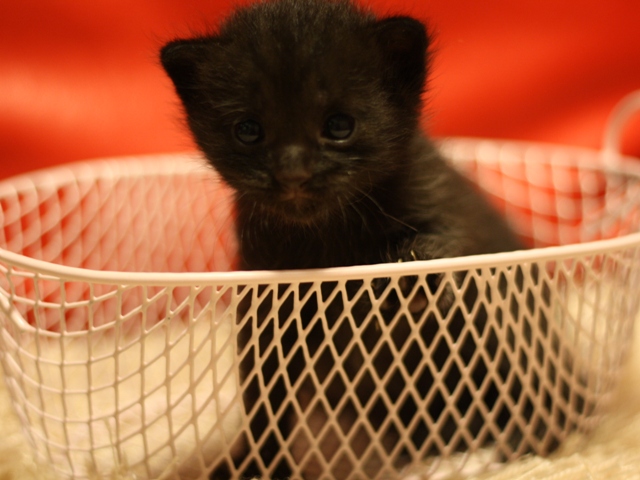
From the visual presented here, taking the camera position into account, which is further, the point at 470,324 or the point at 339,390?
the point at 339,390

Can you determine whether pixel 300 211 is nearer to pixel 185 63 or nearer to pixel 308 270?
pixel 308 270

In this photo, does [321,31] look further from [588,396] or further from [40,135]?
[40,135]

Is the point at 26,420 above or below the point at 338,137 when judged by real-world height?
below

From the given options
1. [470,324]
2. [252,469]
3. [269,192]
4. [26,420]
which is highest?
[269,192]

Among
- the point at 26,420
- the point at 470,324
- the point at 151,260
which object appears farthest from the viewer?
the point at 151,260

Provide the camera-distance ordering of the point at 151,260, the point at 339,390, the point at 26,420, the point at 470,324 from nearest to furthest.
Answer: the point at 470,324 < the point at 26,420 < the point at 339,390 < the point at 151,260

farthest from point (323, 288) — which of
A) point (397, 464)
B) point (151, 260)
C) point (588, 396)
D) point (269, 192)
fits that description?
point (151, 260)

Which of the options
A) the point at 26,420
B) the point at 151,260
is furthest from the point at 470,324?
the point at 151,260

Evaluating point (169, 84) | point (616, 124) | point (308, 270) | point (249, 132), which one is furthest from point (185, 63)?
point (616, 124)

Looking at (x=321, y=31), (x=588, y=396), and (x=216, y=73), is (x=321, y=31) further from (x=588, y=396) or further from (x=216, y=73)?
(x=588, y=396)
